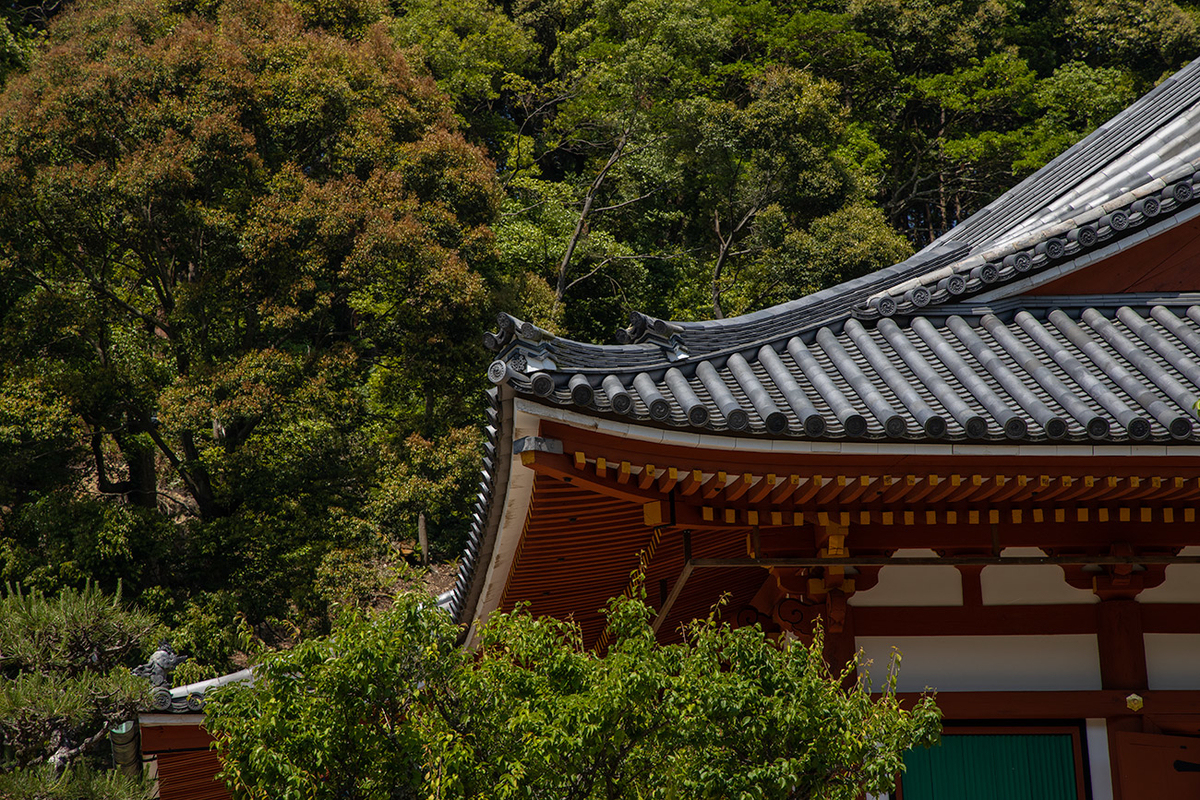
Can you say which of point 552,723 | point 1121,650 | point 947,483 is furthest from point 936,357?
A: point 552,723

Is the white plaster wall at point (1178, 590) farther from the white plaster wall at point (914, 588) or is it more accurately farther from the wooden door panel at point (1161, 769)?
the white plaster wall at point (914, 588)

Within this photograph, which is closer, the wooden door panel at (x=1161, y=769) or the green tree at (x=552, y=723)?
the green tree at (x=552, y=723)

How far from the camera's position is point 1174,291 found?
508cm

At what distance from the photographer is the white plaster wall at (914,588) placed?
4.77 metres

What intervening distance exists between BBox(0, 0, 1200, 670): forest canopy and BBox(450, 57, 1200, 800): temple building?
34.7ft

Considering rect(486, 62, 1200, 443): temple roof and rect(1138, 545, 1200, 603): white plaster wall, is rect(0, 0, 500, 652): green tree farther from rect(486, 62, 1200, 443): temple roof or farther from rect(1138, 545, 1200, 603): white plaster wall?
rect(1138, 545, 1200, 603): white plaster wall

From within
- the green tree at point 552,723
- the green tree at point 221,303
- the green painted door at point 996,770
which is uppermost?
the green tree at point 221,303

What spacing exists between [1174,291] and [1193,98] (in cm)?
225

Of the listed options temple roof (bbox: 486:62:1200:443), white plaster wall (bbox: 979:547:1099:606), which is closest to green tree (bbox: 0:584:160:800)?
temple roof (bbox: 486:62:1200:443)

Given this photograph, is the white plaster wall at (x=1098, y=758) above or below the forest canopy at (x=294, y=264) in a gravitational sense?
below

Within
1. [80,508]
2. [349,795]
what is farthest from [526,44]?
[349,795]

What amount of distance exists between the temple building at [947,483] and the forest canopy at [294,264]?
10.6 meters

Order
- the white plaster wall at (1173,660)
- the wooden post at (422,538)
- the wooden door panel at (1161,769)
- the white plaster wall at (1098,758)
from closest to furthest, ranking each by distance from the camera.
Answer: the wooden door panel at (1161,769) < the white plaster wall at (1098,758) < the white plaster wall at (1173,660) < the wooden post at (422,538)

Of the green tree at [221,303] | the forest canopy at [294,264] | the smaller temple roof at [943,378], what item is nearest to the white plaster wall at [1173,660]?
the smaller temple roof at [943,378]
